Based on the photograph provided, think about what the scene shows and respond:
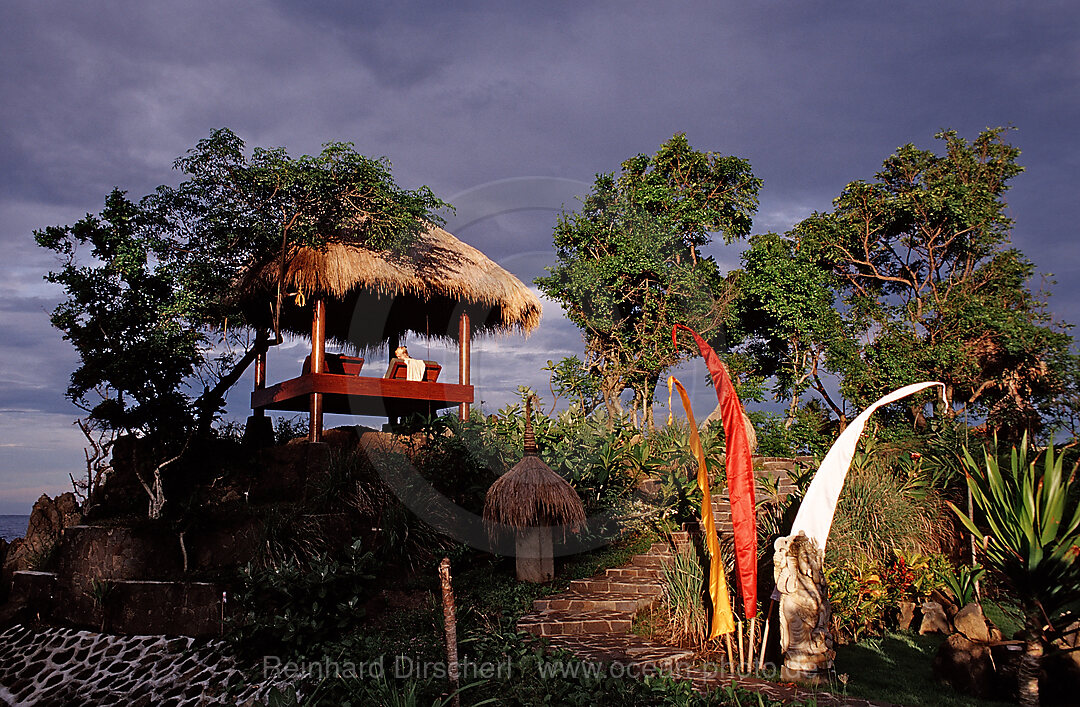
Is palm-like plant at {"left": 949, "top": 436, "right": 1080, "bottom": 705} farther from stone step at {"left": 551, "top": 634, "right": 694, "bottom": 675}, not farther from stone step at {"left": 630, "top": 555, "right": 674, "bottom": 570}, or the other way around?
stone step at {"left": 630, "top": 555, "right": 674, "bottom": 570}

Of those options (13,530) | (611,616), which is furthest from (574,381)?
(13,530)

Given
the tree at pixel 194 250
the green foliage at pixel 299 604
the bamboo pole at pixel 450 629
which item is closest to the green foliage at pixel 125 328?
the tree at pixel 194 250

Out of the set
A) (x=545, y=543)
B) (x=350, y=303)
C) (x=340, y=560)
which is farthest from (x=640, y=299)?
(x=340, y=560)

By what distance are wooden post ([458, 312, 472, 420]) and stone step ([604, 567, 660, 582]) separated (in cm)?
497

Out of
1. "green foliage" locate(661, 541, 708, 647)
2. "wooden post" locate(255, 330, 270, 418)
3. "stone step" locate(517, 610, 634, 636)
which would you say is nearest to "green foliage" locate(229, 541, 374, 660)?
"stone step" locate(517, 610, 634, 636)

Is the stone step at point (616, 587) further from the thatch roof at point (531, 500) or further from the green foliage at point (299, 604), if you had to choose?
the green foliage at point (299, 604)

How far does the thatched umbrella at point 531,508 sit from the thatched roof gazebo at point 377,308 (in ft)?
14.6

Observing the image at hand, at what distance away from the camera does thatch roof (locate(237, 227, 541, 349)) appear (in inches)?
433

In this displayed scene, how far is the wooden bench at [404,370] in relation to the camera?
39.3 ft

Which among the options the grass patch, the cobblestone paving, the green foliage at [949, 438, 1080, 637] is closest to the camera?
the green foliage at [949, 438, 1080, 637]

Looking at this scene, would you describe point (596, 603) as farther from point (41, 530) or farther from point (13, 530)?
point (13, 530)

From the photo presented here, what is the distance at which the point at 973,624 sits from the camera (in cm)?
608

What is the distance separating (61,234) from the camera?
30.9 feet

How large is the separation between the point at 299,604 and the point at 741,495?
4.20 metres
